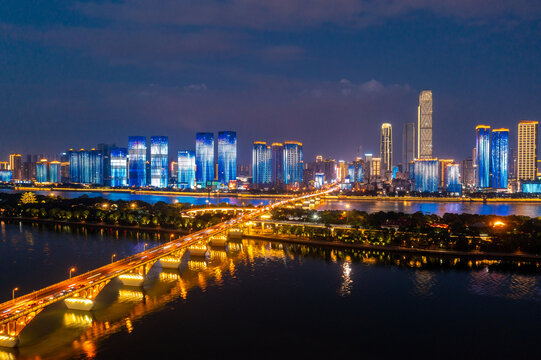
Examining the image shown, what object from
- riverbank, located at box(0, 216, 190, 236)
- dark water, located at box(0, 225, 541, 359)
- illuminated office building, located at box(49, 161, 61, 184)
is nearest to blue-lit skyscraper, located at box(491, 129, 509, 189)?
dark water, located at box(0, 225, 541, 359)

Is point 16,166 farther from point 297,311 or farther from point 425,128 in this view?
point 297,311

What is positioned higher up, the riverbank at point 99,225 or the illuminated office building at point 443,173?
the illuminated office building at point 443,173

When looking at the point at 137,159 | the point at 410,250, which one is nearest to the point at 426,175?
the point at 137,159

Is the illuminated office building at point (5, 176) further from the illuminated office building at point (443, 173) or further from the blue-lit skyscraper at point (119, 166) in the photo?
the illuminated office building at point (443, 173)

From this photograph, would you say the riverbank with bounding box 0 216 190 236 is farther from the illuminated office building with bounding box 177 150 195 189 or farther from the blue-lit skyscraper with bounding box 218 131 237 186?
the illuminated office building with bounding box 177 150 195 189

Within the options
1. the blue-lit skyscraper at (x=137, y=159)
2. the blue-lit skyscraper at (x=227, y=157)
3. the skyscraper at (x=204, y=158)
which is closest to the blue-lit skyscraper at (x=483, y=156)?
the blue-lit skyscraper at (x=227, y=157)
